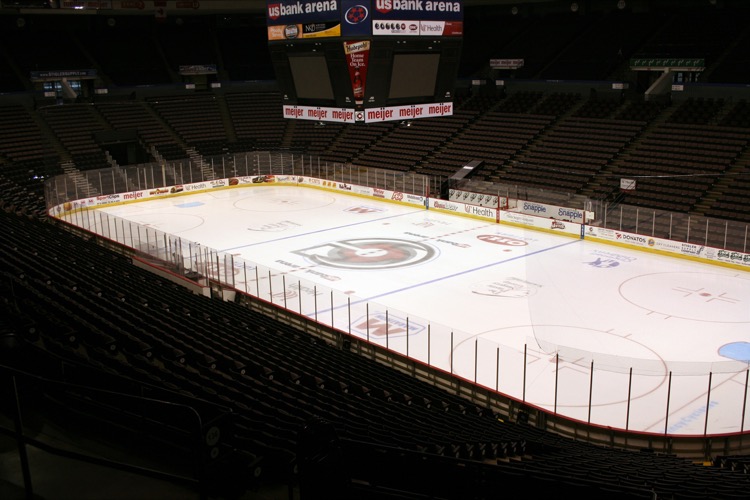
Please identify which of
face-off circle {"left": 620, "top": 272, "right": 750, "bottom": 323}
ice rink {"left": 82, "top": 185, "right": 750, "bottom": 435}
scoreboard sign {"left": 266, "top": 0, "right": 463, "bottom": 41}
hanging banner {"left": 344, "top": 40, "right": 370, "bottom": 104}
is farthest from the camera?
face-off circle {"left": 620, "top": 272, "right": 750, "bottom": 323}

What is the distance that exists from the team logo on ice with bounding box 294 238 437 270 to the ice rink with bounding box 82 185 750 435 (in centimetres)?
8

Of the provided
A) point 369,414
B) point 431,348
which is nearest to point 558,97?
point 431,348

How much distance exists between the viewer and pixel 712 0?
4081cm

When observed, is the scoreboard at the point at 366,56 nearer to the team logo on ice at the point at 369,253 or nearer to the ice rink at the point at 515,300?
the ice rink at the point at 515,300

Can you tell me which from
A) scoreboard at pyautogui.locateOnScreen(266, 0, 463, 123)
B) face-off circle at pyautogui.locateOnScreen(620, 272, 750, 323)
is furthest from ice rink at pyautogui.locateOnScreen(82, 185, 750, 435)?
scoreboard at pyautogui.locateOnScreen(266, 0, 463, 123)

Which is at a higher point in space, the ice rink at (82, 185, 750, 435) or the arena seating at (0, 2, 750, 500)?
the arena seating at (0, 2, 750, 500)

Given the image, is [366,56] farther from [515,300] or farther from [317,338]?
[515,300]

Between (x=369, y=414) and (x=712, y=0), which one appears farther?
(x=712, y=0)

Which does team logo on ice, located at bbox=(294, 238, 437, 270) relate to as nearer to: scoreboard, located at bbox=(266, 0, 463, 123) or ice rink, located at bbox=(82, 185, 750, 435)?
ice rink, located at bbox=(82, 185, 750, 435)

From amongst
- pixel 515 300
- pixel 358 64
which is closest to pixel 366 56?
pixel 358 64

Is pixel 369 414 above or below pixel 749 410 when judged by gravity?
above

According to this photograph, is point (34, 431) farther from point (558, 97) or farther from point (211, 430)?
point (558, 97)

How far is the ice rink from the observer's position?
13273 mm

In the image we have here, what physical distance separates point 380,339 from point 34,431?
12862 mm
